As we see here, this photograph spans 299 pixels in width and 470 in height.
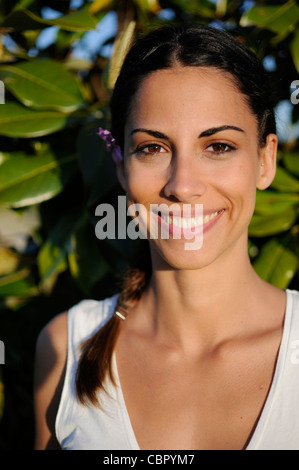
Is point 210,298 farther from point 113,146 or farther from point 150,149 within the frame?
point 113,146

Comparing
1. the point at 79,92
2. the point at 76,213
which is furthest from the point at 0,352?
the point at 79,92

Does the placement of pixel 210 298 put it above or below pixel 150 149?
below

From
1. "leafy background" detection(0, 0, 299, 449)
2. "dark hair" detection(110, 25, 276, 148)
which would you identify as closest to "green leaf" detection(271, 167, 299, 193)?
"leafy background" detection(0, 0, 299, 449)

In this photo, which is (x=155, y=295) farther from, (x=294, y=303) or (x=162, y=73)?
(x=162, y=73)

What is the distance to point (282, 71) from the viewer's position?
74.9 inches

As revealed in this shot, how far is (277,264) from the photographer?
1832mm

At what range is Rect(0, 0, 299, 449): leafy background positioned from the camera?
5.92 feet

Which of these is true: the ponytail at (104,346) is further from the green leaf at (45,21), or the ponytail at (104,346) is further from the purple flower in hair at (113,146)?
the green leaf at (45,21)

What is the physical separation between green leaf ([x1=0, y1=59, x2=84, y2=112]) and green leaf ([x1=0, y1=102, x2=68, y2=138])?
2.1 inches

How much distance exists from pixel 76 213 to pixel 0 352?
1.97ft

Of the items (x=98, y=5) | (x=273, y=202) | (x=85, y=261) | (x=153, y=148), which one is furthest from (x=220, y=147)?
(x=98, y=5)

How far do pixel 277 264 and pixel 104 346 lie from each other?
2.23 ft

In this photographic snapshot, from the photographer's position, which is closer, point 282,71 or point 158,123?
point 158,123

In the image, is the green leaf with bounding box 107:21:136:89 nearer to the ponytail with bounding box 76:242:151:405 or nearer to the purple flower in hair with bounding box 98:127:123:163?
the purple flower in hair with bounding box 98:127:123:163
